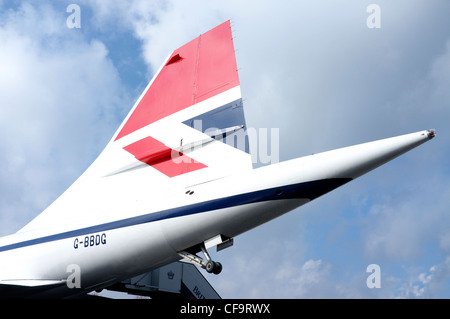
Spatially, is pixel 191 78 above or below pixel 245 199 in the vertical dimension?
above

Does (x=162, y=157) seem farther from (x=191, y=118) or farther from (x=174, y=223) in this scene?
(x=174, y=223)

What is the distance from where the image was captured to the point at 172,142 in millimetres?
11727

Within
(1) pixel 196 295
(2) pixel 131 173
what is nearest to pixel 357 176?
(2) pixel 131 173

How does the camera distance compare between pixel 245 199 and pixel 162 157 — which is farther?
pixel 162 157

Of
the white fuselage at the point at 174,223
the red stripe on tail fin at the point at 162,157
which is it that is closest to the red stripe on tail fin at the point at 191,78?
the red stripe on tail fin at the point at 162,157

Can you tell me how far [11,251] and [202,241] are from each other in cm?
577

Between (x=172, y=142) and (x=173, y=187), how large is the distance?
1271mm

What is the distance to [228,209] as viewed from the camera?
31.4ft

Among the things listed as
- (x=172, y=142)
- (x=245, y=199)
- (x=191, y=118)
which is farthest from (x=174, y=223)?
(x=191, y=118)

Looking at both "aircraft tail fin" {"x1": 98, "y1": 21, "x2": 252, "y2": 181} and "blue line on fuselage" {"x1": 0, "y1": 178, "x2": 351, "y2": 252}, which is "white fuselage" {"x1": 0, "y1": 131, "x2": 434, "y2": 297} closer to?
"blue line on fuselage" {"x1": 0, "y1": 178, "x2": 351, "y2": 252}

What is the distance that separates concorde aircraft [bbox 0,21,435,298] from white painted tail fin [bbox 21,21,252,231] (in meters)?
0.03

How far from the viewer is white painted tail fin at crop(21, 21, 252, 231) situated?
431 inches
